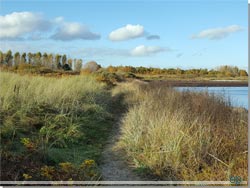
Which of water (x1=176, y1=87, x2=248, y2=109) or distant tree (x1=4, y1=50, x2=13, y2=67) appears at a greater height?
distant tree (x1=4, y1=50, x2=13, y2=67)

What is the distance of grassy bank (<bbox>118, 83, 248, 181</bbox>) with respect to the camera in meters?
3.96

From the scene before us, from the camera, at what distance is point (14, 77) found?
751cm

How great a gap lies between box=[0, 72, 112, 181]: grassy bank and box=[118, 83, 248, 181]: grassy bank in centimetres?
65

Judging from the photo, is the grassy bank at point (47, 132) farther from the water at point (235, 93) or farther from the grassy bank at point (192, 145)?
the water at point (235, 93)

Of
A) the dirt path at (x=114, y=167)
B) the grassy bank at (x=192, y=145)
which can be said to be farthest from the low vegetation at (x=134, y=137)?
the dirt path at (x=114, y=167)

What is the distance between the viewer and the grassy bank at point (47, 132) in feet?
11.3

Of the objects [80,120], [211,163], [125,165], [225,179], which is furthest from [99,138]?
[225,179]

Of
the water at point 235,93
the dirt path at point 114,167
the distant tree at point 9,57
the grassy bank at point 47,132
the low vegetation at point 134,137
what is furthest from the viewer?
the distant tree at point 9,57

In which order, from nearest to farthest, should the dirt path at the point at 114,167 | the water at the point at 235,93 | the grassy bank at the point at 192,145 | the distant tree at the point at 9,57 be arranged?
the grassy bank at the point at 192,145, the dirt path at the point at 114,167, the water at the point at 235,93, the distant tree at the point at 9,57

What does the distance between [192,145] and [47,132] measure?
2072 millimetres

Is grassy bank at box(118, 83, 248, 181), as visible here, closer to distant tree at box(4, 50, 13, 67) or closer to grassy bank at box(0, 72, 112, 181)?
grassy bank at box(0, 72, 112, 181)

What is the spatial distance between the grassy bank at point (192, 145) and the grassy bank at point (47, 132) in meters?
0.65

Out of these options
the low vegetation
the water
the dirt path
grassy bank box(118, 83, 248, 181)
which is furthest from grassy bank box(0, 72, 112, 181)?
the water

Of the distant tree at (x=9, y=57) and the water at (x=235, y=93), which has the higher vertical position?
the distant tree at (x=9, y=57)
